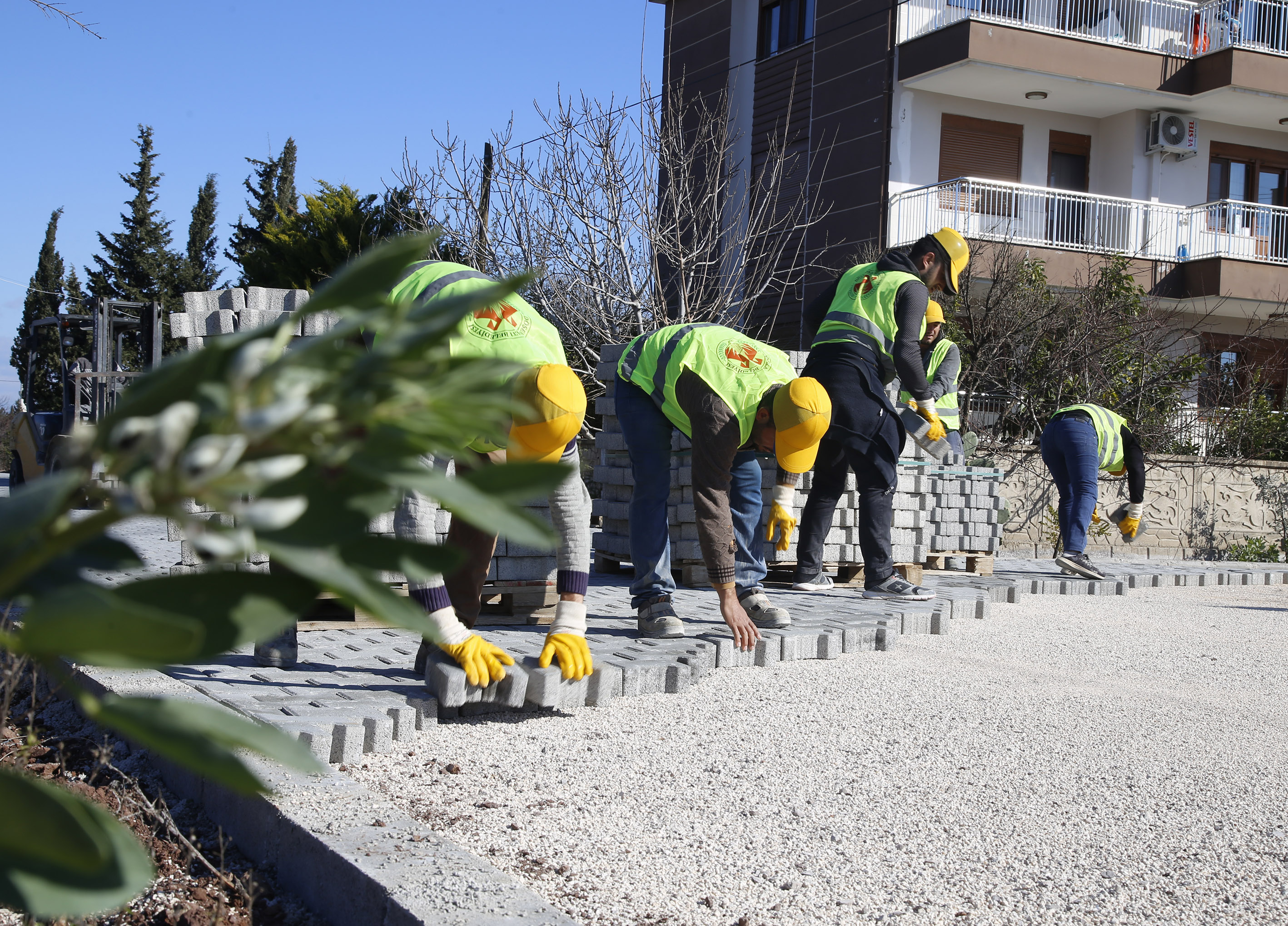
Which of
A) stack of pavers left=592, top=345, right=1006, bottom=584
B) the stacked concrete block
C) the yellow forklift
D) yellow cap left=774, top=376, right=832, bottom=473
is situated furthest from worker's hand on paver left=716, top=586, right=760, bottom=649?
the yellow forklift

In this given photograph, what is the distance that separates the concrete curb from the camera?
76.8 inches

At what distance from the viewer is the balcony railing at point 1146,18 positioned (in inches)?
673

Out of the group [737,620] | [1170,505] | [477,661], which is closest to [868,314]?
[737,620]

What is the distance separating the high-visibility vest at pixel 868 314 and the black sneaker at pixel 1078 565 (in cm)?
309

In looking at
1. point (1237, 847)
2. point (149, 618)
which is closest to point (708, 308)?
point (1237, 847)

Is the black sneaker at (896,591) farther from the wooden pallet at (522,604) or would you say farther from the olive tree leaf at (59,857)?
the olive tree leaf at (59,857)

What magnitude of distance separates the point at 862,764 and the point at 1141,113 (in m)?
17.5

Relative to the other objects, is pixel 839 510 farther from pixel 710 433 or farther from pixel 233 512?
pixel 233 512

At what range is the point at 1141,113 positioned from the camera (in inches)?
699

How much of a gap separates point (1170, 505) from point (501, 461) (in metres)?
11.8

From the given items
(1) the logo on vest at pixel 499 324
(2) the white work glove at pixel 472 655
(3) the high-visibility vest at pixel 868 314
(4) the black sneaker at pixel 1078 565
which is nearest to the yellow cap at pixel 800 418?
(1) the logo on vest at pixel 499 324

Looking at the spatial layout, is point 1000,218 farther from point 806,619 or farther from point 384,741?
point 384,741

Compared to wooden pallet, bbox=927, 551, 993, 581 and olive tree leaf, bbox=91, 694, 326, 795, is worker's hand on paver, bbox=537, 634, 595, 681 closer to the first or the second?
olive tree leaf, bbox=91, 694, 326, 795

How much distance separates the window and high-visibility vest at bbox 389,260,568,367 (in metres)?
16.3
